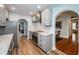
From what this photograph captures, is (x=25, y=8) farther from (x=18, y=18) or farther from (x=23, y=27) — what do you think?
(x=23, y=27)

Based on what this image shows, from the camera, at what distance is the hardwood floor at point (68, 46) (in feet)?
4.23

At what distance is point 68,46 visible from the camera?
135 cm

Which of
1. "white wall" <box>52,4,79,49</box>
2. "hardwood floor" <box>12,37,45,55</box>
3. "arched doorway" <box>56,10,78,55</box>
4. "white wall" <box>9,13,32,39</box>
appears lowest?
"hardwood floor" <box>12,37,45,55</box>

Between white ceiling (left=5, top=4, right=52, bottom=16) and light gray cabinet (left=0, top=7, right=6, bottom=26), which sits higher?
white ceiling (left=5, top=4, right=52, bottom=16)

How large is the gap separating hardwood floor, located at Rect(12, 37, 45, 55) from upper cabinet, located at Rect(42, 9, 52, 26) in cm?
38

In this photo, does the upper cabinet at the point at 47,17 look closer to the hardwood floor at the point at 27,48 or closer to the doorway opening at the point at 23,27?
the doorway opening at the point at 23,27

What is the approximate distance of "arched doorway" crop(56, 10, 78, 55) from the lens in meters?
1.25

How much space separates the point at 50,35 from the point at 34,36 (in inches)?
9.8

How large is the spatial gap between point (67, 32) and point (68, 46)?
214 millimetres

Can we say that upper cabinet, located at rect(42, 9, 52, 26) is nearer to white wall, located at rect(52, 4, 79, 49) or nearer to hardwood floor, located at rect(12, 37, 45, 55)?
white wall, located at rect(52, 4, 79, 49)

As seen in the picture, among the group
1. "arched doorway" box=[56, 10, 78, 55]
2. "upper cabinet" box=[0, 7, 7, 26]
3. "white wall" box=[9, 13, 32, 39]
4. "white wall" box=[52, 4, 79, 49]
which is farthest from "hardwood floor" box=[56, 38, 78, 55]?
"upper cabinet" box=[0, 7, 7, 26]

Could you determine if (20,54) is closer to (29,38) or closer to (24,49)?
(24,49)
